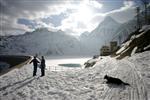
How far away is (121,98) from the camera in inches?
480

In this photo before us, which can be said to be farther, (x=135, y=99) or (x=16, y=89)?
(x=16, y=89)

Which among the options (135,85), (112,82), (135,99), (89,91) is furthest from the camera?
(112,82)

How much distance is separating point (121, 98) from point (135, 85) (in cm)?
347

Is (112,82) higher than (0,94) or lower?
higher

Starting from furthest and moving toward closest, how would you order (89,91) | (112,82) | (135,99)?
(112,82) → (89,91) → (135,99)

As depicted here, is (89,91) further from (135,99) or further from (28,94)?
(28,94)

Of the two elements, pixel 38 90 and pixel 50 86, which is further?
pixel 50 86

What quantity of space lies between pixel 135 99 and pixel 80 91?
14.8 feet

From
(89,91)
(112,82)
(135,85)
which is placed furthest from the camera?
(112,82)

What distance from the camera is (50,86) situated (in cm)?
1609

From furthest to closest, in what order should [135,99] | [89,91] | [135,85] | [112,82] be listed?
[112,82]
[135,85]
[89,91]
[135,99]

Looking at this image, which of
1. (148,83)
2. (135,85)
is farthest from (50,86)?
(148,83)

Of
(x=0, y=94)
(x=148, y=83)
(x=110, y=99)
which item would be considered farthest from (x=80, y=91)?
(x=0, y=94)

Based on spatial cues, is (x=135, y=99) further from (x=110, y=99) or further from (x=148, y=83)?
(x=148, y=83)
